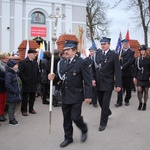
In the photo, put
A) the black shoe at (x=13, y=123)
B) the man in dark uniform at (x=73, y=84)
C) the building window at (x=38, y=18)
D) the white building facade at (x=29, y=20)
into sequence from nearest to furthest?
the man in dark uniform at (x=73, y=84), the black shoe at (x=13, y=123), the white building facade at (x=29, y=20), the building window at (x=38, y=18)

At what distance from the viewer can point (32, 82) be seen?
23.2 feet

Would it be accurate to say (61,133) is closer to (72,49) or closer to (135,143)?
Answer: (135,143)

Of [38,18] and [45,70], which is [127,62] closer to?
[45,70]

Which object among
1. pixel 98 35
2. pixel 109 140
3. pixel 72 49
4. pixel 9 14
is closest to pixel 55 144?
pixel 109 140

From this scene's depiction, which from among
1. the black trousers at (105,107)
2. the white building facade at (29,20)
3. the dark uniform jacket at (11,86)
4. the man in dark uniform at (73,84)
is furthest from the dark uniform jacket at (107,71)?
the white building facade at (29,20)

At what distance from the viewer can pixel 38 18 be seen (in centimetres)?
3516

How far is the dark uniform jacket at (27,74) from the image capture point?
274 inches

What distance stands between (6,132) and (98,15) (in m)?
34.8

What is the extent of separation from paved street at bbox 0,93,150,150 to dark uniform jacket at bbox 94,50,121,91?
3.14 feet

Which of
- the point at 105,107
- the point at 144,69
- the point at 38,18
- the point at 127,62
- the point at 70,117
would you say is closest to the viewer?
the point at 70,117

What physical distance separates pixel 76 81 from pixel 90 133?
139 cm

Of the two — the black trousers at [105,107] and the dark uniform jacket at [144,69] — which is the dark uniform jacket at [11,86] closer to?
the black trousers at [105,107]

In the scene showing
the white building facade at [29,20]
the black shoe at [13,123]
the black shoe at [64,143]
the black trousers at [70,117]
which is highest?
the white building facade at [29,20]

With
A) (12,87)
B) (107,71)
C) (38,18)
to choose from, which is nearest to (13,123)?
(12,87)
